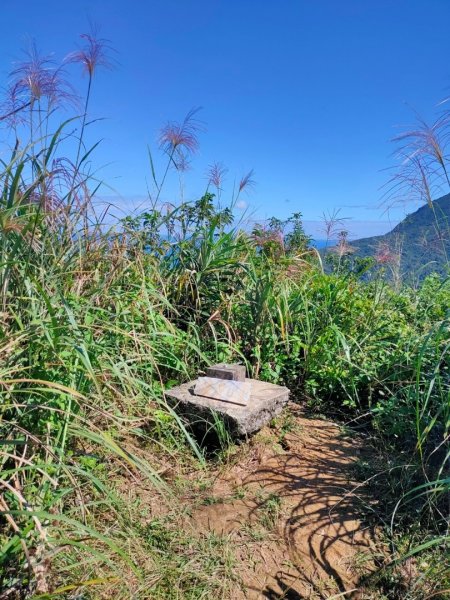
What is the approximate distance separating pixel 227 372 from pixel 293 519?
0.92 m

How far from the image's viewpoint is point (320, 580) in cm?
160

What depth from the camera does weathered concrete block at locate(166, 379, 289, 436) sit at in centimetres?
237

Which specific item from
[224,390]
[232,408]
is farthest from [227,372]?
[232,408]

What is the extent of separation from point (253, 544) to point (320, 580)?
0.93 feet

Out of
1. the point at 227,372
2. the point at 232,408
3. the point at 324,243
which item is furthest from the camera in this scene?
the point at 324,243

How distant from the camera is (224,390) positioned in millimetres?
2498

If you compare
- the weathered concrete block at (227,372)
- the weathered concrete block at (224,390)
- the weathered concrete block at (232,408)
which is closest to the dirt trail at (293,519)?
the weathered concrete block at (232,408)

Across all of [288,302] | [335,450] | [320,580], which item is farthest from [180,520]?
[288,302]

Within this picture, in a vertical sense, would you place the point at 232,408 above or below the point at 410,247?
below

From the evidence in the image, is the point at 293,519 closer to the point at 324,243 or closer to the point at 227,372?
the point at 227,372

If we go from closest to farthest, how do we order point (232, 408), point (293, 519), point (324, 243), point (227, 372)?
point (293, 519), point (232, 408), point (227, 372), point (324, 243)

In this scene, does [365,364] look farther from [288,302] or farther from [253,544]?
[253,544]

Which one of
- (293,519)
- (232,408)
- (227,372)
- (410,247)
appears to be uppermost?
(410,247)

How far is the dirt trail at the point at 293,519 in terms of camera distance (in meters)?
1.61
